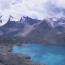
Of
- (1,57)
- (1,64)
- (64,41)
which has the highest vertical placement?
(64,41)

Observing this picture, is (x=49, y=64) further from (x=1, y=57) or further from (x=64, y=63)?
(x=1, y=57)

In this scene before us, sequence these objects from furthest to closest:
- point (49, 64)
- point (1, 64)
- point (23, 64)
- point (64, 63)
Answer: point (64, 63), point (49, 64), point (23, 64), point (1, 64)

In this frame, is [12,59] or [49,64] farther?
[49,64]

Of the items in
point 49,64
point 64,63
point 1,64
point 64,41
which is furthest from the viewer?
point 64,41

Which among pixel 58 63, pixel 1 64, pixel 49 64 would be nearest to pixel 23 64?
pixel 1 64

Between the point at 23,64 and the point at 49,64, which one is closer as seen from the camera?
the point at 23,64

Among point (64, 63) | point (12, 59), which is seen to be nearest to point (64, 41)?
point (64, 63)

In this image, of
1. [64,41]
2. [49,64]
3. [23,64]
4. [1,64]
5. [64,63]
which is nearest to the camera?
[1,64]

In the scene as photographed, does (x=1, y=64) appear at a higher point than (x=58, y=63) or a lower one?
lower

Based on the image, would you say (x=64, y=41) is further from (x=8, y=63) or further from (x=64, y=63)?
(x=8, y=63)
